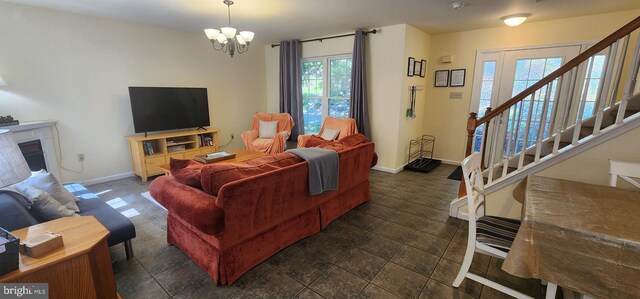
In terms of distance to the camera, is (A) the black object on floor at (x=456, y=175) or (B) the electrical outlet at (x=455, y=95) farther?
(B) the electrical outlet at (x=455, y=95)

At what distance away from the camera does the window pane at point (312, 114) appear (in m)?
5.41

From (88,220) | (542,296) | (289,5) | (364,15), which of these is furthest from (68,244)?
(364,15)

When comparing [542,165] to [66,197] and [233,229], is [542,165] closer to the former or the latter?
[233,229]

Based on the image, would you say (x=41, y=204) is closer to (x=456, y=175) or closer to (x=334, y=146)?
(x=334, y=146)

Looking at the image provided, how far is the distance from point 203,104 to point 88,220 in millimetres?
3476

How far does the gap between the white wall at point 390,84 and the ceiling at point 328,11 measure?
0.26 m

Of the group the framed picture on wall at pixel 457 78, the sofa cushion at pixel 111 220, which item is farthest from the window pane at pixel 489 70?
the sofa cushion at pixel 111 220

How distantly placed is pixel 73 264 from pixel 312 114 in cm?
460

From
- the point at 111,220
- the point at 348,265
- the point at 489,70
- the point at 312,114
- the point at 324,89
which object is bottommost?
the point at 348,265

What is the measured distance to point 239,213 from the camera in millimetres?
1798

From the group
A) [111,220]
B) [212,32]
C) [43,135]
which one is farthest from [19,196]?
[43,135]

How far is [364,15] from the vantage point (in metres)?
3.54

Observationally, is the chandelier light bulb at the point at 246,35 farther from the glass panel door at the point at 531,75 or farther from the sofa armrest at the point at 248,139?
the glass panel door at the point at 531,75

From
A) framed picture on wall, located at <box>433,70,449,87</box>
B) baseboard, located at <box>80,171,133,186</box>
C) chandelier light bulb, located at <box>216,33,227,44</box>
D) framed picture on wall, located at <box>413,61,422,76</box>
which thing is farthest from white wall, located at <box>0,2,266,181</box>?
framed picture on wall, located at <box>433,70,449,87</box>
